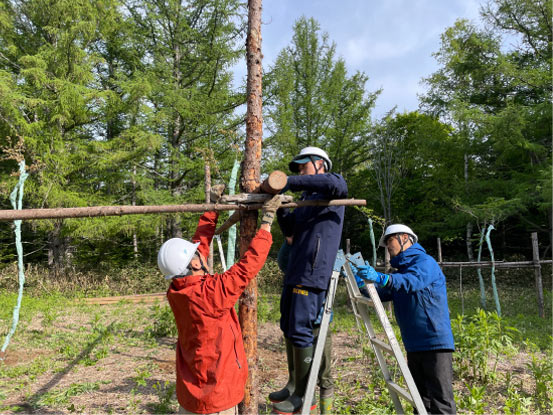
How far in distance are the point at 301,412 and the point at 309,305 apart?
0.86 meters

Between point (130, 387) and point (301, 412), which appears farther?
point (130, 387)

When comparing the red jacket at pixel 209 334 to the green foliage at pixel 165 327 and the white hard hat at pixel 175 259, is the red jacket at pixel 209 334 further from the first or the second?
the green foliage at pixel 165 327

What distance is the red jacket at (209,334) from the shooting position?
2137mm

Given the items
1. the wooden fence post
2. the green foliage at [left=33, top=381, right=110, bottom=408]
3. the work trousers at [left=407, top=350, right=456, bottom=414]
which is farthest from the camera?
the wooden fence post

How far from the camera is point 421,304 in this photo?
2.76 m

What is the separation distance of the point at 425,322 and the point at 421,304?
0.47 feet

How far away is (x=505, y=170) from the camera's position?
48.5 ft

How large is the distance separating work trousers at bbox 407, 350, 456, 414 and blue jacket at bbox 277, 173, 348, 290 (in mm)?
1031

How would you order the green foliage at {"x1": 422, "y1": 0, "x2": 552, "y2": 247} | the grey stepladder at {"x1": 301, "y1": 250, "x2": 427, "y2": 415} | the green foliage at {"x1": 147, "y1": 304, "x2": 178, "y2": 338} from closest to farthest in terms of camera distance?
the grey stepladder at {"x1": 301, "y1": 250, "x2": 427, "y2": 415}
the green foliage at {"x1": 147, "y1": 304, "x2": 178, "y2": 338}
the green foliage at {"x1": 422, "y1": 0, "x2": 552, "y2": 247}

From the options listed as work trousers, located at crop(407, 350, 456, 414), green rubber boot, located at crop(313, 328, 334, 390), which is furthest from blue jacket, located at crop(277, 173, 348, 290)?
work trousers, located at crop(407, 350, 456, 414)

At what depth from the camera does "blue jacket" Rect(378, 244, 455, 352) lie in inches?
106

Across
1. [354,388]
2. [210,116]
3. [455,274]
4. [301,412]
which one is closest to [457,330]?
[354,388]

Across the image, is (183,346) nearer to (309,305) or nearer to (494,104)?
(309,305)

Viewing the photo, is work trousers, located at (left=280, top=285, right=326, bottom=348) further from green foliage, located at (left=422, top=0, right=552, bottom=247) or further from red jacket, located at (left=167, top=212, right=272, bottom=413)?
green foliage, located at (left=422, top=0, right=552, bottom=247)
